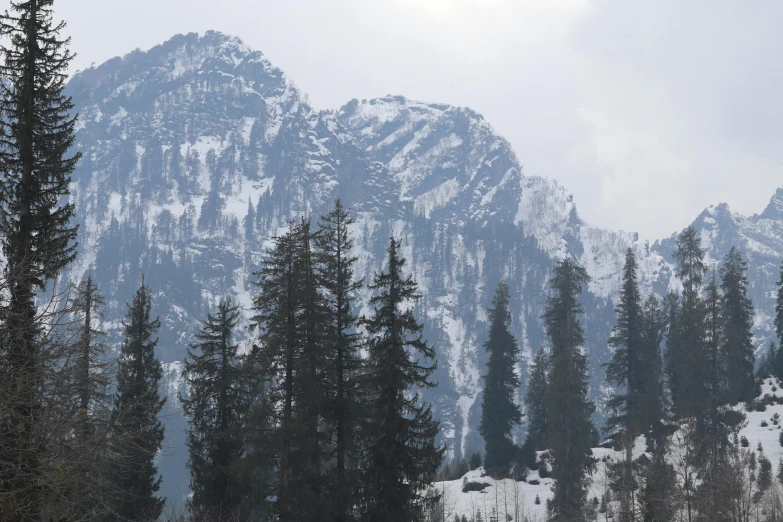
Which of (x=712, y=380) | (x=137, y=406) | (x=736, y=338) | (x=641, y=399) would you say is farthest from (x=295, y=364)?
(x=736, y=338)

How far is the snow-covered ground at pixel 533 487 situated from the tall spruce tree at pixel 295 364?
27.1 m

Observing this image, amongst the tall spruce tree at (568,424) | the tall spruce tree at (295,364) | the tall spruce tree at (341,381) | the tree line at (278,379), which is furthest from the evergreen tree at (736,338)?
the tall spruce tree at (295,364)

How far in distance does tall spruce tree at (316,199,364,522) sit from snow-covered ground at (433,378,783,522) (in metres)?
25.3

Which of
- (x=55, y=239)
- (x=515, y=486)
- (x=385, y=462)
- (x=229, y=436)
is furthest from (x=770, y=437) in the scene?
(x=55, y=239)

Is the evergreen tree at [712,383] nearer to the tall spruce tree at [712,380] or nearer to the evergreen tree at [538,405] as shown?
the tall spruce tree at [712,380]

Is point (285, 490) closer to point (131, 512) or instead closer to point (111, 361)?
point (131, 512)

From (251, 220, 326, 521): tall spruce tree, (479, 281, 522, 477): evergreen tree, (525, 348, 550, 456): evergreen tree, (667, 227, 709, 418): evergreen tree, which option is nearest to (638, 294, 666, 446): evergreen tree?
(667, 227, 709, 418): evergreen tree

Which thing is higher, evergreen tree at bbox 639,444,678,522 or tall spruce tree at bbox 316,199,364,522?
tall spruce tree at bbox 316,199,364,522

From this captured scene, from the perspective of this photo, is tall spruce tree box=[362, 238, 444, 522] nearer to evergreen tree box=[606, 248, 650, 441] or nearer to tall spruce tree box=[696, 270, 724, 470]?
tall spruce tree box=[696, 270, 724, 470]

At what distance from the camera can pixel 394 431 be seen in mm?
31406

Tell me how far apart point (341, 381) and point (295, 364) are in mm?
2266

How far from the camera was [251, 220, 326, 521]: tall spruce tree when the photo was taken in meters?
29.8

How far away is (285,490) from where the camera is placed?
1169 inches

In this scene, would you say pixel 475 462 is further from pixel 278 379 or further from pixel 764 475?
pixel 278 379
